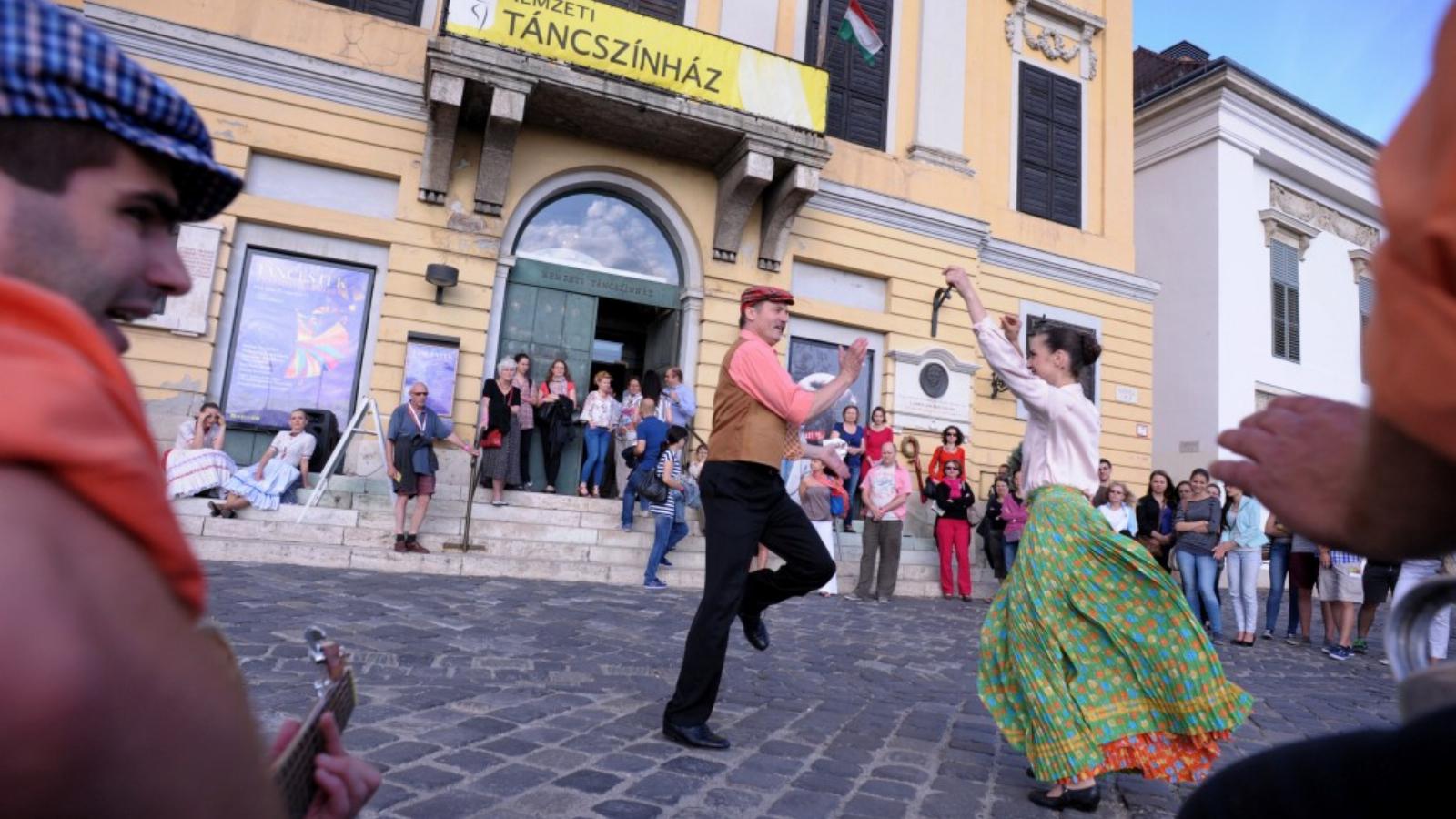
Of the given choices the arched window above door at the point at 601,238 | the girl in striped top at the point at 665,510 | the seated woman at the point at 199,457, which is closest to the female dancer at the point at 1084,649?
the girl in striped top at the point at 665,510

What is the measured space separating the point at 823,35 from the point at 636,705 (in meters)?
12.3

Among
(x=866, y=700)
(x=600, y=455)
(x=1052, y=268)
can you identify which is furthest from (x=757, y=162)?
(x=866, y=700)

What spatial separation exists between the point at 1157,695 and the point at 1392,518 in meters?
2.78

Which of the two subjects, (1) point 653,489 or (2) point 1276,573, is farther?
(2) point 1276,573

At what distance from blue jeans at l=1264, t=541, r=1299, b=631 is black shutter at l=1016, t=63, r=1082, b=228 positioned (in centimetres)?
856

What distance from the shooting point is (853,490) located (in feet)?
39.8

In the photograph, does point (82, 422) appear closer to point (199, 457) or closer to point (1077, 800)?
point (1077, 800)

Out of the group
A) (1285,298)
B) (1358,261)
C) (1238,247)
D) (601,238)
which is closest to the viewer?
(601,238)

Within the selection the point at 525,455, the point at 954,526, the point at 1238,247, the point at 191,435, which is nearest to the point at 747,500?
the point at 954,526

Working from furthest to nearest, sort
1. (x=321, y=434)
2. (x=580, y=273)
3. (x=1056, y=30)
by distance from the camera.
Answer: (x=1056, y=30)
(x=580, y=273)
(x=321, y=434)

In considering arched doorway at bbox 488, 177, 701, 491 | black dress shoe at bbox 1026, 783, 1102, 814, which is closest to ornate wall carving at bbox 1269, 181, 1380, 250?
arched doorway at bbox 488, 177, 701, 491

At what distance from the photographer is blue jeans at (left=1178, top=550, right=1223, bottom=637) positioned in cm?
899

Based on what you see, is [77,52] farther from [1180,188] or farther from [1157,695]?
[1180,188]

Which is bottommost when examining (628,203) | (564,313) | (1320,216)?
(564,313)
